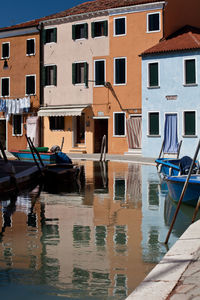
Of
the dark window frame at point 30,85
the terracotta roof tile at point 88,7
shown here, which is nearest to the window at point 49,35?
the terracotta roof tile at point 88,7

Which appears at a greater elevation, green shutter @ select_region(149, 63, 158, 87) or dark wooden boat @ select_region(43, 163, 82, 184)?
green shutter @ select_region(149, 63, 158, 87)

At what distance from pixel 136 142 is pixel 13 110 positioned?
10.2 metres

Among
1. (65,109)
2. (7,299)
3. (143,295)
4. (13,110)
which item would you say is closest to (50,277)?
(7,299)

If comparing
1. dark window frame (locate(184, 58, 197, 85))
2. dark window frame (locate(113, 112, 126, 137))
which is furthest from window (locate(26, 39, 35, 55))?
dark window frame (locate(184, 58, 197, 85))

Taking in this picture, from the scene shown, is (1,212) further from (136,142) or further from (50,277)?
(136,142)

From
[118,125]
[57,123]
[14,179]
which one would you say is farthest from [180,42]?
[14,179]

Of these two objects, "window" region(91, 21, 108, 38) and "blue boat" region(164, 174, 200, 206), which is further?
"window" region(91, 21, 108, 38)

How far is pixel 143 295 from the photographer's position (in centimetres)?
476

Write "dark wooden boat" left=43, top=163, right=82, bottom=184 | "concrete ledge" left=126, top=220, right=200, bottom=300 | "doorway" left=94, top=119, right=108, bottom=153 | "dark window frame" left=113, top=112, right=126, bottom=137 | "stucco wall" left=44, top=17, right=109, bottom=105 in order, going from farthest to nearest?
1. "doorway" left=94, top=119, right=108, bottom=153
2. "stucco wall" left=44, top=17, right=109, bottom=105
3. "dark window frame" left=113, top=112, right=126, bottom=137
4. "dark wooden boat" left=43, top=163, right=82, bottom=184
5. "concrete ledge" left=126, top=220, right=200, bottom=300

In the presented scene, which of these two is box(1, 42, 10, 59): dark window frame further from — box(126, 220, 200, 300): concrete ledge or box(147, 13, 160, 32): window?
box(126, 220, 200, 300): concrete ledge

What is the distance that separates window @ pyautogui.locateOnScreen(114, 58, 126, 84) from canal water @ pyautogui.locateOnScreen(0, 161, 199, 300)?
54.0 feet

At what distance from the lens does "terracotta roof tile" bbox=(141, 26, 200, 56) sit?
27625 millimetres

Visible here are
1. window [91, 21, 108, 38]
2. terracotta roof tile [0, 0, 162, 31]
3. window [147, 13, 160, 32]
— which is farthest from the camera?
window [91, 21, 108, 38]

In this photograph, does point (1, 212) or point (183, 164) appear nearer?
point (1, 212)
